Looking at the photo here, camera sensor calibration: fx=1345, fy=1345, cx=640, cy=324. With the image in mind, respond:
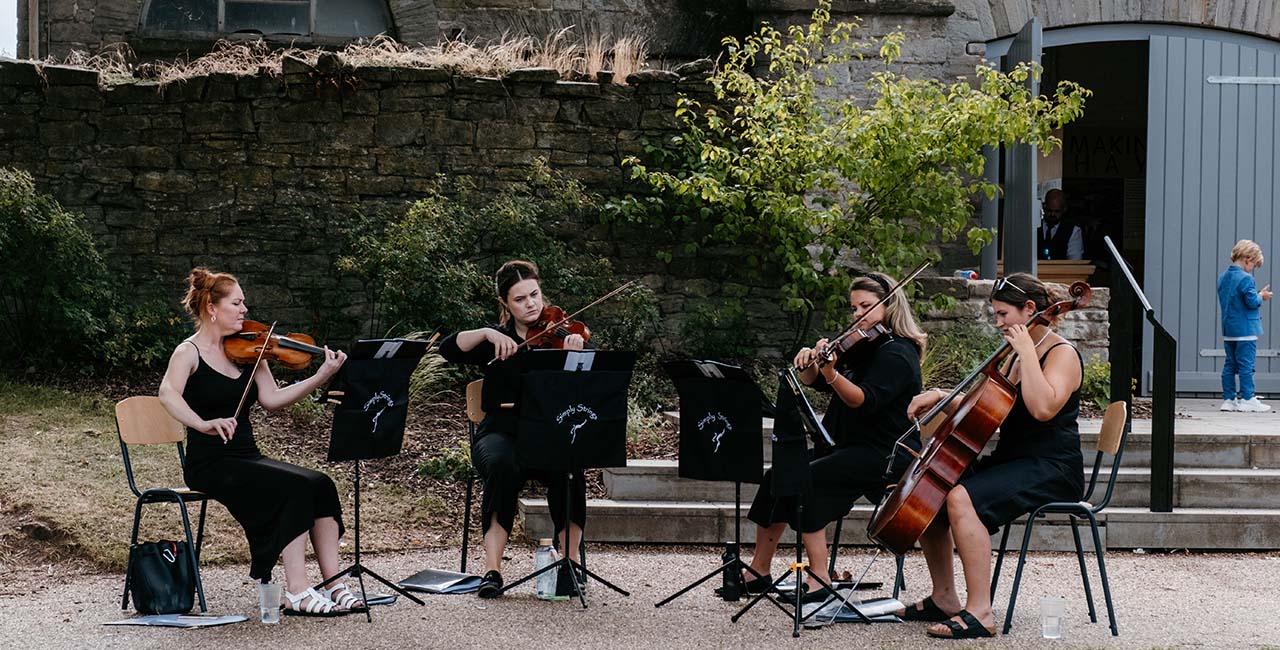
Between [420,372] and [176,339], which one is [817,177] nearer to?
[420,372]

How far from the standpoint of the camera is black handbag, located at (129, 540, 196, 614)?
5.19m

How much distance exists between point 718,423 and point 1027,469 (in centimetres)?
121

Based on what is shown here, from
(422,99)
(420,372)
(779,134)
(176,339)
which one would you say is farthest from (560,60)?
(176,339)

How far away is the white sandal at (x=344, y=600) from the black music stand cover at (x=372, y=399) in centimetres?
52

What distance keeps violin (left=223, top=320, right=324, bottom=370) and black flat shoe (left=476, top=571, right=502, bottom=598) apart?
115cm

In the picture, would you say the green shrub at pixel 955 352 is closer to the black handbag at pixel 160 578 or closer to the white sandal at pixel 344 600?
the white sandal at pixel 344 600

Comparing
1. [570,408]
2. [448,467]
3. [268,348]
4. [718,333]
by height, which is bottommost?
[448,467]

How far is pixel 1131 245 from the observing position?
48.1 ft

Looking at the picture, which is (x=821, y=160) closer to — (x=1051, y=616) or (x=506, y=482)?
(x=506, y=482)

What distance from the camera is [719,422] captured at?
5.41 m

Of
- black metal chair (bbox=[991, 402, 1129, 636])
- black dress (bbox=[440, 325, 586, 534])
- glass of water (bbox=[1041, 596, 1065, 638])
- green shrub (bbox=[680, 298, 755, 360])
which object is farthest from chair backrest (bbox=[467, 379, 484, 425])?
green shrub (bbox=[680, 298, 755, 360])

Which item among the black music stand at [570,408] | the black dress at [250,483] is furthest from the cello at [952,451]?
the black dress at [250,483]

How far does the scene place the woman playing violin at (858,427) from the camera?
5469 millimetres

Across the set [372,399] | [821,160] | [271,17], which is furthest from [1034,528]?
[271,17]
